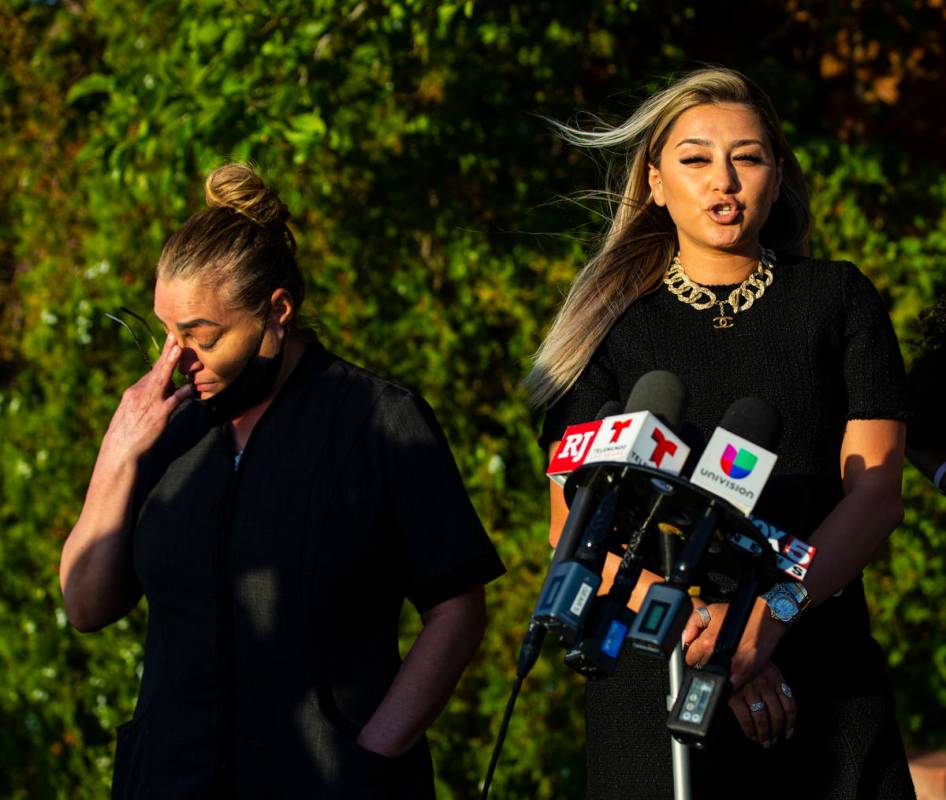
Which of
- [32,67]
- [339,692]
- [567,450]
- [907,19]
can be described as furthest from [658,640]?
[32,67]

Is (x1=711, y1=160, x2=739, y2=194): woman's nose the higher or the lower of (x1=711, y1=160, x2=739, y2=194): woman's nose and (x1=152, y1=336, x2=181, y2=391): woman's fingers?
the higher

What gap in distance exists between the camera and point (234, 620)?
2.80 m

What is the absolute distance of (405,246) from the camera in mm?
6023

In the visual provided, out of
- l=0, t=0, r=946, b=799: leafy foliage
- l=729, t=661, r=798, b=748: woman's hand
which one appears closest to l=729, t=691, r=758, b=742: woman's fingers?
l=729, t=661, r=798, b=748: woman's hand

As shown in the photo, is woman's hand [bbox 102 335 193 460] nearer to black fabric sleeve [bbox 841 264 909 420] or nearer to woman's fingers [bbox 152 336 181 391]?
woman's fingers [bbox 152 336 181 391]

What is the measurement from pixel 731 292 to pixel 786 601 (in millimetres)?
702

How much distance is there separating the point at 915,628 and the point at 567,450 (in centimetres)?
372

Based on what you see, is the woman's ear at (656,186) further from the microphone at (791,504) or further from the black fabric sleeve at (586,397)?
the microphone at (791,504)

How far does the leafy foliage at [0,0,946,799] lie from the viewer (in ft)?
17.9

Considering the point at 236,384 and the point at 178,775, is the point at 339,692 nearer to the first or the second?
the point at 178,775

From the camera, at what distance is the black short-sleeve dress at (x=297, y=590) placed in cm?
275

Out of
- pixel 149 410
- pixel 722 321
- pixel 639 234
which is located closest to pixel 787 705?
pixel 722 321

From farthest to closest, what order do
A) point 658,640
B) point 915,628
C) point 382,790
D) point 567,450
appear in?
point 915,628 → point 382,790 → point 567,450 → point 658,640

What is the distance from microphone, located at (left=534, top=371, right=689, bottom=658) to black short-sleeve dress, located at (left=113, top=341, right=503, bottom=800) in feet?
2.20
